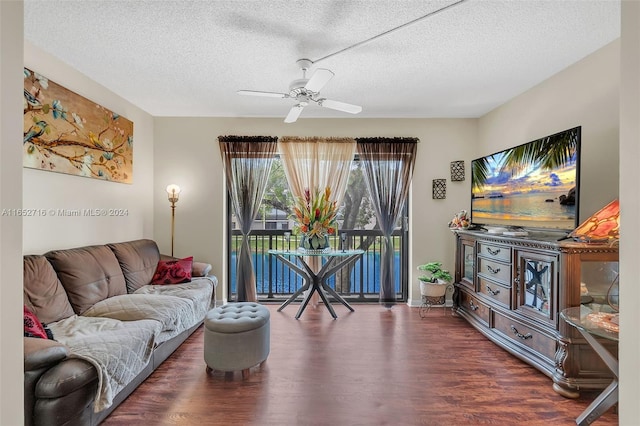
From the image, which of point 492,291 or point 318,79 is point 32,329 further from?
point 492,291

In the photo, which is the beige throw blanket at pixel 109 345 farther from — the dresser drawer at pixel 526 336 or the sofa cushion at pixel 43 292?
the dresser drawer at pixel 526 336

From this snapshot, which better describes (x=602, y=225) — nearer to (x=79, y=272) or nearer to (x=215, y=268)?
(x=79, y=272)

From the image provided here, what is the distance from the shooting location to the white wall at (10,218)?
27.5 inches

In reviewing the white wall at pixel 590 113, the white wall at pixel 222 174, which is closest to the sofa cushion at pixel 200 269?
the white wall at pixel 222 174

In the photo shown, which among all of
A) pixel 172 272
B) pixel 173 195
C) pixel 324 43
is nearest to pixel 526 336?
pixel 324 43

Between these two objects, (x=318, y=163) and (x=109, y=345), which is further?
(x=318, y=163)

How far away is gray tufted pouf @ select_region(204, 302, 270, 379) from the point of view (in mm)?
2229

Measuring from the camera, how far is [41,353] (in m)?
1.47

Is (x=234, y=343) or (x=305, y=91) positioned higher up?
(x=305, y=91)

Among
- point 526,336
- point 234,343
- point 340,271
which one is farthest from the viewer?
point 340,271

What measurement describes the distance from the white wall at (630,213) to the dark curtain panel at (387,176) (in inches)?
128

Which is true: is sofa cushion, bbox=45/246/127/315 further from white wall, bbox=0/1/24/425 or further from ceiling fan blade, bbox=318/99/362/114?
ceiling fan blade, bbox=318/99/362/114

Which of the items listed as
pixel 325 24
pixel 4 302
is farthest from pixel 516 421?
pixel 325 24

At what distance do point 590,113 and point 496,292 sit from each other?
5.52 ft
